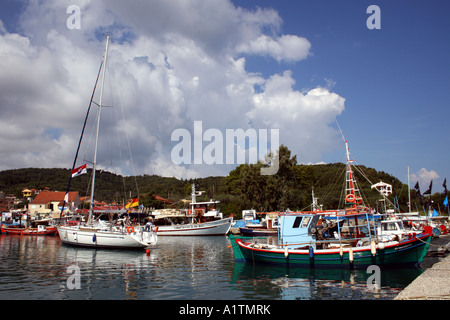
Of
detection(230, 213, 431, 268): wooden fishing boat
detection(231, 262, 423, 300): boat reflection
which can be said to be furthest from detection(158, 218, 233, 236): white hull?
detection(231, 262, 423, 300): boat reflection

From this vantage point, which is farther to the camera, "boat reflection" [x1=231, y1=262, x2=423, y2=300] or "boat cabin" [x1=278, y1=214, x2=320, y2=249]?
"boat cabin" [x1=278, y1=214, x2=320, y2=249]

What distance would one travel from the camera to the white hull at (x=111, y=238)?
3120 cm

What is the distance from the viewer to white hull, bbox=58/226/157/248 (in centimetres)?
3120

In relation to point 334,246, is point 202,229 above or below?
below

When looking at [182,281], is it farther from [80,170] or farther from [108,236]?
[80,170]

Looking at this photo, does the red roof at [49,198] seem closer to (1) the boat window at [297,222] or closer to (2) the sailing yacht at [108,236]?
(2) the sailing yacht at [108,236]

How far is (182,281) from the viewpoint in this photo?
17656 millimetres

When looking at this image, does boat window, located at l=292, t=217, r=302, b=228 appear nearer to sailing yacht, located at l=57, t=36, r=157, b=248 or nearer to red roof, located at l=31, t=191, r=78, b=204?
sailing yacht, located at l=57, t=36, r=157, b=248

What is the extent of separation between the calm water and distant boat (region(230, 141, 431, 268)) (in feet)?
2.46

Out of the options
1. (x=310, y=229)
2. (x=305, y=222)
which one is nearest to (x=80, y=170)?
(x=305, y=222)

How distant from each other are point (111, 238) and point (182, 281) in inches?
654
